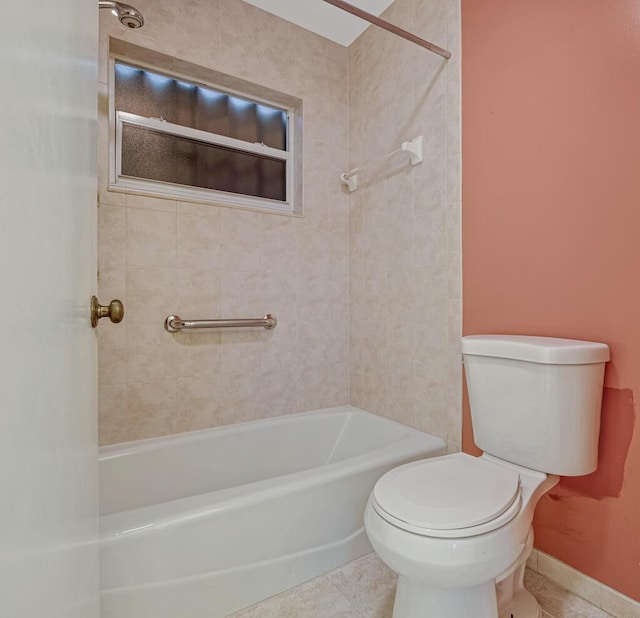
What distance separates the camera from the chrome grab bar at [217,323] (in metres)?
1.78

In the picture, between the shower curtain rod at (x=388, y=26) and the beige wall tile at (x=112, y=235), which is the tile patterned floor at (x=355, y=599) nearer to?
the beige wall tile at (x=112, y=235)

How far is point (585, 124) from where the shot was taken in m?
1.23

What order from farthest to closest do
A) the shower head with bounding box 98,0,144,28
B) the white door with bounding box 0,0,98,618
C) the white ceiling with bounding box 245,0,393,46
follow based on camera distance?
the white ceiling with bounding box 245,0,393,46 < the shower head with bounding box 98,0,144,28 < the white door with bounding box 0,0,98,618

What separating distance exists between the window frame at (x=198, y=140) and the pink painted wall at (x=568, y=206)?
40.5 inches

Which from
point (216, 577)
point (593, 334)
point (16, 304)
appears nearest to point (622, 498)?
point (593, 334)

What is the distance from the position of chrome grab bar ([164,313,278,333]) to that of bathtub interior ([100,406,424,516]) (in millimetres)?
509

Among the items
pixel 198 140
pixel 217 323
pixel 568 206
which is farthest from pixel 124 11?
pixel 568 206

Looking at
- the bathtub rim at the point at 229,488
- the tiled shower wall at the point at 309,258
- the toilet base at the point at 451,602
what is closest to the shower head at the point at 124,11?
the tiled shower wall at the point at 309,258

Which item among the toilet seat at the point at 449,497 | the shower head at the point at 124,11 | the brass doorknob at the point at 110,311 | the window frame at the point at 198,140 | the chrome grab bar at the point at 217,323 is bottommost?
the toilet seat at the point at 449,497

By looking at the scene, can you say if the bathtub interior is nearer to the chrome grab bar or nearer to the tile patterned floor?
the chrome grab bar

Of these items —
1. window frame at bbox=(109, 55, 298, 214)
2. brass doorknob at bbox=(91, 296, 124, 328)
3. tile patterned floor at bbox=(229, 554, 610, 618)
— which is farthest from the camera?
window frame at bbox=(109, 55, 298, 214)

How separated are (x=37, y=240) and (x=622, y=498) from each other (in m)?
1.58

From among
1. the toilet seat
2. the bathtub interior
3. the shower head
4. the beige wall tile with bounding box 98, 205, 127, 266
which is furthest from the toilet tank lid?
the shower head

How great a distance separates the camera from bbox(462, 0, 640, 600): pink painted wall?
114 centimetres
